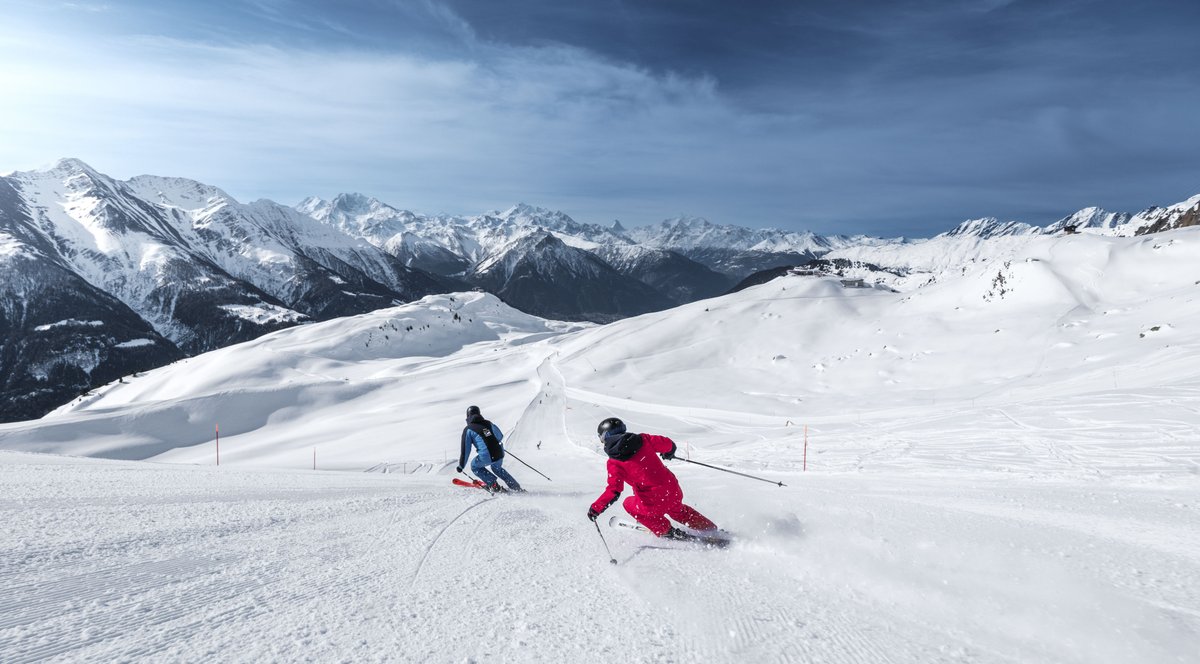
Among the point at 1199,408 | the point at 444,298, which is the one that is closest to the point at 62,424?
the point at 1199,408

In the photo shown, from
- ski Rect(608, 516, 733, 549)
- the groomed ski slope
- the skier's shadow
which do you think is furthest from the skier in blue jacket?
the skier's shadow

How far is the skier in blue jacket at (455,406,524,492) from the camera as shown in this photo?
37.3 feet

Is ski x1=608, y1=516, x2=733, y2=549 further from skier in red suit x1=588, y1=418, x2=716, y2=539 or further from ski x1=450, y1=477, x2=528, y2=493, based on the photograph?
ski x1=450, y1=477, x2=528, y2=493

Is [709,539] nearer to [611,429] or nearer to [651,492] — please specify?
[651,492]

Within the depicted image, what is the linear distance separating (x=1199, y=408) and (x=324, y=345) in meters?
104

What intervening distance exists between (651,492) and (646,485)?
0.11m

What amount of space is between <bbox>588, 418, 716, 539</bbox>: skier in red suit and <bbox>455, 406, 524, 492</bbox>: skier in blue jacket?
14.5ft

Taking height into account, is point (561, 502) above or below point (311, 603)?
below

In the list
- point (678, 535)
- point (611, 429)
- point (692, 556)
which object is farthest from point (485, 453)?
point (692, 556)

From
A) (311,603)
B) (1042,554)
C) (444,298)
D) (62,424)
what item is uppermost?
(444,298)

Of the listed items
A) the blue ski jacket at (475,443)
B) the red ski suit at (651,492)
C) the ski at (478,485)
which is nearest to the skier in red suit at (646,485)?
the red ski suit at (651,492)

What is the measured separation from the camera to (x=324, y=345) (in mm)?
95750

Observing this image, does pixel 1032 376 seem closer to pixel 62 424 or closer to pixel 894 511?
pixel 894 511

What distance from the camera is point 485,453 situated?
1159cm
